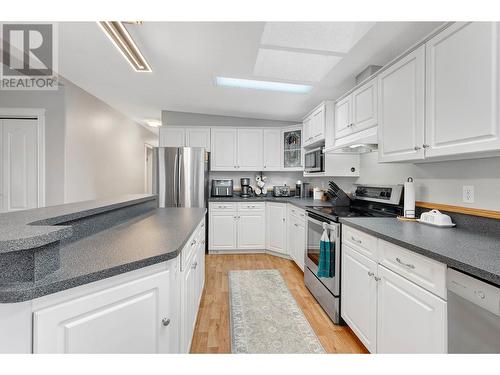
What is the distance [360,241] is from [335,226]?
1.11 feet

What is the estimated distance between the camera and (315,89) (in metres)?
3.05

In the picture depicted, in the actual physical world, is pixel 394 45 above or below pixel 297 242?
above

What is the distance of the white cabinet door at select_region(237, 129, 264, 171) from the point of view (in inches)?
171

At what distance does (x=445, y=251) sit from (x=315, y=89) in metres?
2.47

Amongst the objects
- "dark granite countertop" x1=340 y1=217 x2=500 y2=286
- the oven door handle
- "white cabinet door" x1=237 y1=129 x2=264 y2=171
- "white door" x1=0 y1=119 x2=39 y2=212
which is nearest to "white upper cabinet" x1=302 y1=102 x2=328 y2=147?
"white cabinet door" x1=237 y1=129 x2=264 y2=171

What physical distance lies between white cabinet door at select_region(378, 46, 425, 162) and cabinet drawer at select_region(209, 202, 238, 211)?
2.45 m

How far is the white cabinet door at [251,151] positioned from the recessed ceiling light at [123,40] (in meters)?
2.18

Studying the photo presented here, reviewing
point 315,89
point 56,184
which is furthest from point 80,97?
point 315,89

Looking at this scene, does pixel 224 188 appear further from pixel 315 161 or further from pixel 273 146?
pixel 315 161

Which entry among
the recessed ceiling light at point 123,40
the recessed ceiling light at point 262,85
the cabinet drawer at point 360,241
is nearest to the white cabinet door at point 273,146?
the recessed ceiling light at point 262,85

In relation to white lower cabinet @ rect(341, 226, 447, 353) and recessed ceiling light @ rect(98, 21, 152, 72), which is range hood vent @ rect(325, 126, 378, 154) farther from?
recessed ceiling light @ rect(98, 21, 152, 72)

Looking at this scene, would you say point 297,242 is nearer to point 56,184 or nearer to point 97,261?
point 97,261

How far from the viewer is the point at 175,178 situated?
3.80 meters
